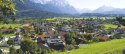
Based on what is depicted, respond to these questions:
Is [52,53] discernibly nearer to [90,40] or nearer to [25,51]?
[25,51]

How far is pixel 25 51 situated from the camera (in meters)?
56.0

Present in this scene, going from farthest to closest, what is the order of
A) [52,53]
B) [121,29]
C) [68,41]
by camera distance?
[121,29] → [68,41] → [52,53]

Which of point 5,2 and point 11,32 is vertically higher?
point 5,2

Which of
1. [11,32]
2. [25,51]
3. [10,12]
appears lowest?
[11,32]

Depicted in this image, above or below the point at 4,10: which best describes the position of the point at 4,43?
below

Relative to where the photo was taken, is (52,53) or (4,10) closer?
(4,10)

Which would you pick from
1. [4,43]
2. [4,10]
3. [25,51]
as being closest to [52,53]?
[25,51]

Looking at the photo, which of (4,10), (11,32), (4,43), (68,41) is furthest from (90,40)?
(4,10)

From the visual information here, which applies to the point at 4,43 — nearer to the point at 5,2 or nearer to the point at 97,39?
the point at 97,39

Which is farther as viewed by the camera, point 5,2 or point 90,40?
point 90,40

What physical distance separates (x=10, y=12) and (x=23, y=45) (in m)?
47.3

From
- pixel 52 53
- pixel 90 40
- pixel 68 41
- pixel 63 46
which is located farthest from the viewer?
pixel 90 40

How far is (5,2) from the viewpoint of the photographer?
31.6 feet

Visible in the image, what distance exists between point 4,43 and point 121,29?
47578 millimetres
